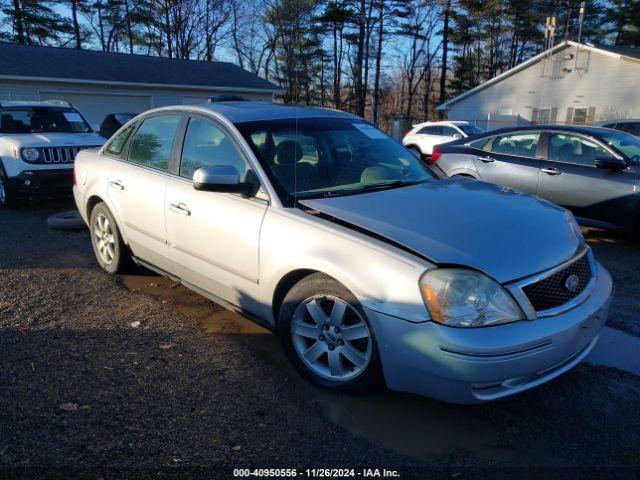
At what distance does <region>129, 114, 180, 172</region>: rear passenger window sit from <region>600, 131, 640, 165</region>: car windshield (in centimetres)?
550

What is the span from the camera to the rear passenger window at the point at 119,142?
197 inches

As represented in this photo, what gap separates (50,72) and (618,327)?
22414 millimetres

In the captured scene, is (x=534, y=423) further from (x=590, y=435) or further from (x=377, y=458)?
(x=377, y=458)

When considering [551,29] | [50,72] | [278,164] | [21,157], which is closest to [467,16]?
[551,29]

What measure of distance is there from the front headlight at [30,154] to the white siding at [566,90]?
26.9 metres

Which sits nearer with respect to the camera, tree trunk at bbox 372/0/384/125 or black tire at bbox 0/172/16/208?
black tire at bbox 0/172/16/208

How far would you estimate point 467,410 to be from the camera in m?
3.04

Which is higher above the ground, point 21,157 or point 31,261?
point 21,157

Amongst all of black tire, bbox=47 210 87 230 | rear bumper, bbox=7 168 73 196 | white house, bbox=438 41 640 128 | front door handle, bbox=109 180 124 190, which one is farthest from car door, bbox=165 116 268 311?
white house, bbox=438 41 640 128

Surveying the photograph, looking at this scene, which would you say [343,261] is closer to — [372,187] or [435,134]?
[372,187]

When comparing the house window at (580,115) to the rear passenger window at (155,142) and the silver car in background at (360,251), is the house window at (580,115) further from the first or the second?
the rear passenger window at (155,142)

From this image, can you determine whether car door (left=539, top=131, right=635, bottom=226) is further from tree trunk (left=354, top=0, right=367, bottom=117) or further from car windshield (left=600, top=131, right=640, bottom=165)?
tree trunk (left=354, top=0, right=367, bottom=117)

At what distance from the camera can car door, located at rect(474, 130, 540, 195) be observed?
7277mm

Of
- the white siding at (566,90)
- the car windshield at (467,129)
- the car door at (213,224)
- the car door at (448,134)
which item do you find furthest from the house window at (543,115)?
the car door at (213,224)
